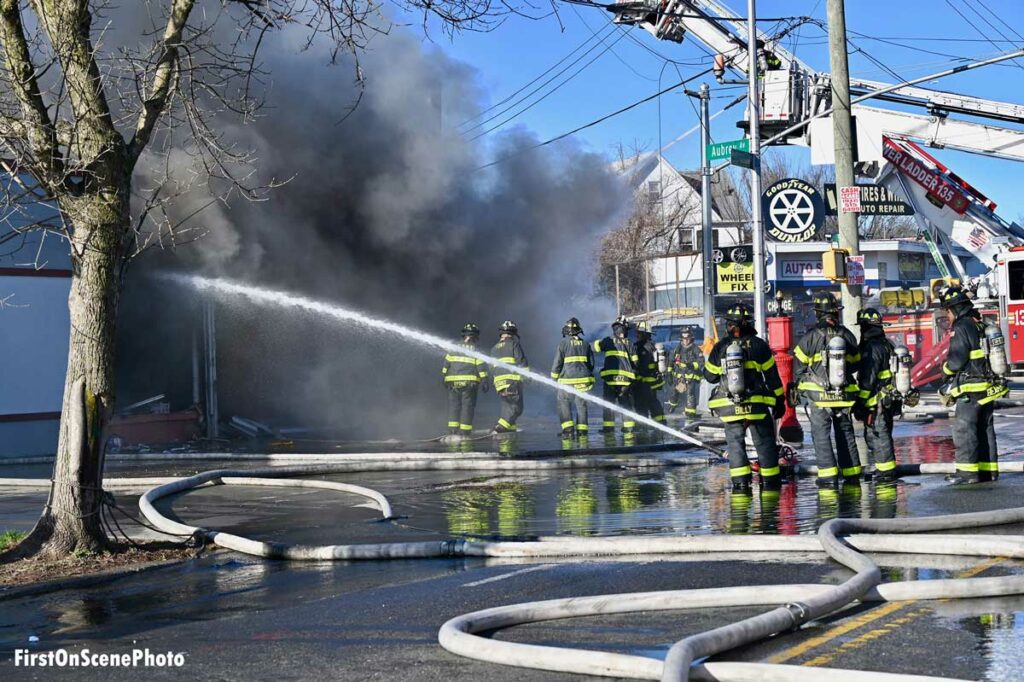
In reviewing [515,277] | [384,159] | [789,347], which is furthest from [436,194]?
[789,347]

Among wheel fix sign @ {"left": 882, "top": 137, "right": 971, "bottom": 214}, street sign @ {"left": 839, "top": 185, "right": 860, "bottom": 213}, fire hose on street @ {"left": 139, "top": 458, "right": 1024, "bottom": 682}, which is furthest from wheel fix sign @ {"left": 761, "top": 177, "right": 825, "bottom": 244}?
fire hose on street @ {"left": 139, "top": 458, "right": 1024, "bottom": 682}

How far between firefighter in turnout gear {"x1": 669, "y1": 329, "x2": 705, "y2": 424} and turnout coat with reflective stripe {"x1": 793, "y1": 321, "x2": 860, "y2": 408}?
27.7ft

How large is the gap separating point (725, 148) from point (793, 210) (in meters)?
1.49

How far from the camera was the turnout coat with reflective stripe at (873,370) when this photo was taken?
391 inches

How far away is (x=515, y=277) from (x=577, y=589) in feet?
58.0

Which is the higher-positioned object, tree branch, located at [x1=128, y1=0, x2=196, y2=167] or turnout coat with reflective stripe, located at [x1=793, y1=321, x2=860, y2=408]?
tree branch, located at [x1=128, y1=0, x2=196, y2=167]

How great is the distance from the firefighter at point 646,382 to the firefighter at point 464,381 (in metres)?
2.28

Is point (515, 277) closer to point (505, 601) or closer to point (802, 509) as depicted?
point (802, 509)

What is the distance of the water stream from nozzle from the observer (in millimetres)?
15820

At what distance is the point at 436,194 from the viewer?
21109 millimetres

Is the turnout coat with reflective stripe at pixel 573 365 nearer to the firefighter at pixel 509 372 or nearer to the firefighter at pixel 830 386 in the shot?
the firefighter at pixel 509 372

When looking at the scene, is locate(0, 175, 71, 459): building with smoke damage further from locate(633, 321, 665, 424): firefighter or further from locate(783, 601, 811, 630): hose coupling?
locate(783, 601, 811, 630): hose coupling

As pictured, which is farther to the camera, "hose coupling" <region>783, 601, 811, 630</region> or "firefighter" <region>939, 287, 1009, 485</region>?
"firefighter" <region>939, 287, 1009, 485</region>

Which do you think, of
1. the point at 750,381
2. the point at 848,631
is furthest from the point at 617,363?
the point at 848,631
